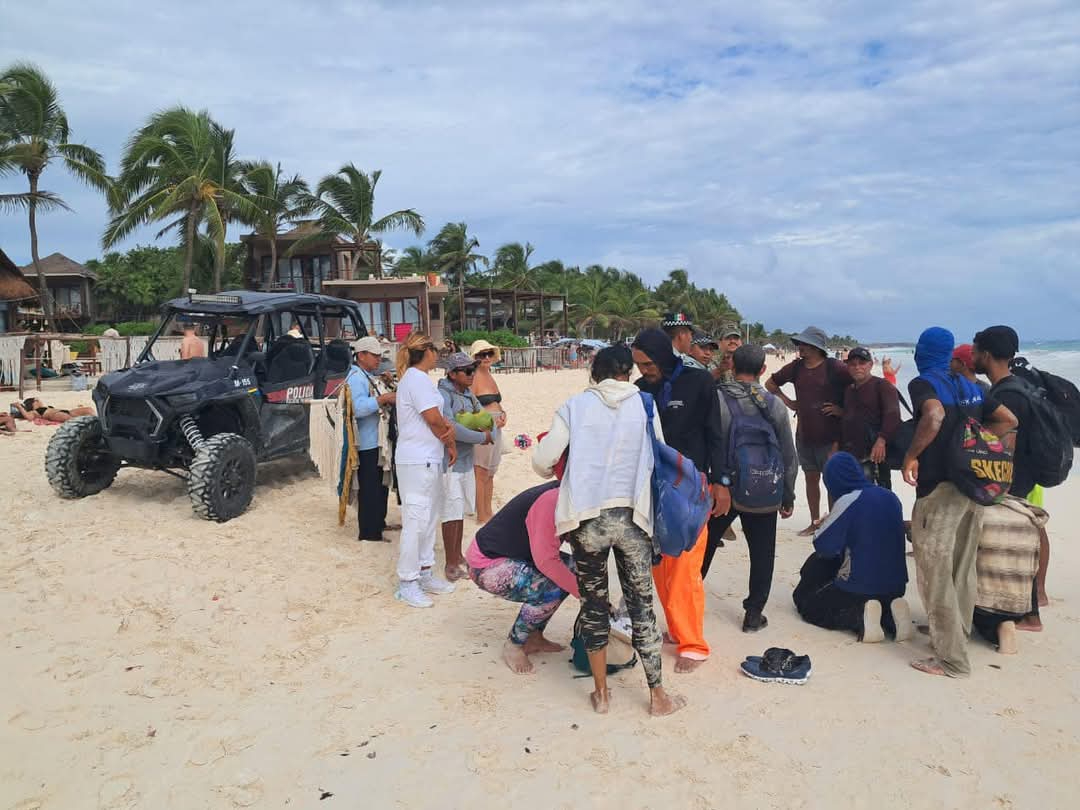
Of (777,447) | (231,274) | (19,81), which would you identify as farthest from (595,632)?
(231,274)

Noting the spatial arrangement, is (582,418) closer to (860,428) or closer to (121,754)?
(121,754)

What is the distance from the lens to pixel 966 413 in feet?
12.5

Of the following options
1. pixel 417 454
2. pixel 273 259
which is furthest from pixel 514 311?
pixel 417 454

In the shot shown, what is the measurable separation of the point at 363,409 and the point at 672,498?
9.80 feet

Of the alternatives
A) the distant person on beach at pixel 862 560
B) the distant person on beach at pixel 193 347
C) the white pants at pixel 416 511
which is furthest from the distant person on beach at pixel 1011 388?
the distant person on beach at pixel 193 347

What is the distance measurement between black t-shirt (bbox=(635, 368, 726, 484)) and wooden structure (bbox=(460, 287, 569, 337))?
34533mm

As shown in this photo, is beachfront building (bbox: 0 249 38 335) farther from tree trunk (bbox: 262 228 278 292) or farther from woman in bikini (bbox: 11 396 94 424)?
woman in bikini (bbox: 11 396 94 424)

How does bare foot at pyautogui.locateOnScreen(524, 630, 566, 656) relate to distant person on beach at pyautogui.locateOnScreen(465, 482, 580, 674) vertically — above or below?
below

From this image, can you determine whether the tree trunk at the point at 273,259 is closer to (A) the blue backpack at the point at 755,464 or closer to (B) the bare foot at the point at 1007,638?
(A) the blue backpack at the point at 755,464

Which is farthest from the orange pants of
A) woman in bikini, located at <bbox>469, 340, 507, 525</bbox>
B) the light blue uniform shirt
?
the light blue uniform shirt

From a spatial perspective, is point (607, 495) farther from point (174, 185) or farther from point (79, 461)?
point (174, 185)

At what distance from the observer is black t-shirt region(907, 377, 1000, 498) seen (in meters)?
3.80

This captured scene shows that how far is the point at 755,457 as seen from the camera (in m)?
4.13

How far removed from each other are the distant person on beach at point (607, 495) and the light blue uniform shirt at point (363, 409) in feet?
8.43
